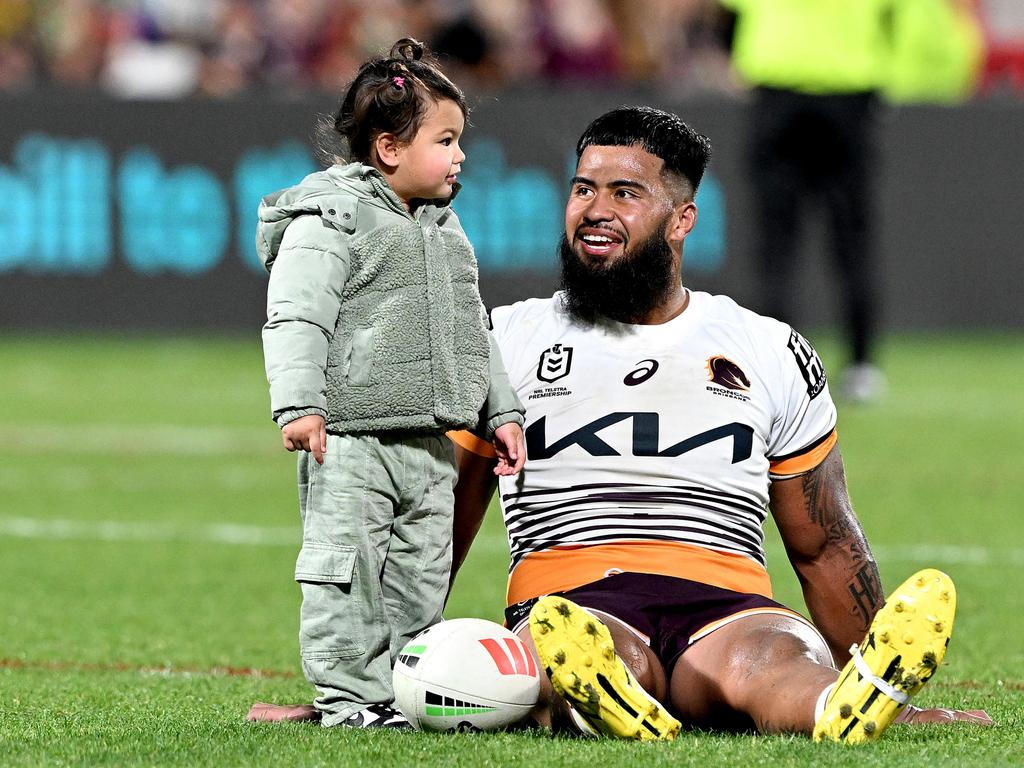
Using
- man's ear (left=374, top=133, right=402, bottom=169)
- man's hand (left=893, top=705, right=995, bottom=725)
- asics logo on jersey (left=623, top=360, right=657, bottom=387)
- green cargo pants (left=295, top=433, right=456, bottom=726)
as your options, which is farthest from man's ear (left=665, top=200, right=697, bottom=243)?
man's hand (left=893, top=705, right=995, bottom=725)

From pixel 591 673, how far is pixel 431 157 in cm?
126

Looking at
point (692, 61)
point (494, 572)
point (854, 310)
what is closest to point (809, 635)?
point (494, 572)

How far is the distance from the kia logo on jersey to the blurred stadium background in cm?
338

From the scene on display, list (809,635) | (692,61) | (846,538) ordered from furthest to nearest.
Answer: (692,61) → (846,538) → (809,635)

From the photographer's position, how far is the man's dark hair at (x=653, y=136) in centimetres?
499

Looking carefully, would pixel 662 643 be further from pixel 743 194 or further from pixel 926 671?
pixel 743 194

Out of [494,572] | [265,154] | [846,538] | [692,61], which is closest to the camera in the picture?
[846,538]

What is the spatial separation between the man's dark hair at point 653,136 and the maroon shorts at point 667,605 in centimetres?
99

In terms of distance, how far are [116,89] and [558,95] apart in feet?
11.4

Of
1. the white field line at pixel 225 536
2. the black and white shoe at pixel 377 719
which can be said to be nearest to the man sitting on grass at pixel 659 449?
the black and white shoe at pixel 377 719

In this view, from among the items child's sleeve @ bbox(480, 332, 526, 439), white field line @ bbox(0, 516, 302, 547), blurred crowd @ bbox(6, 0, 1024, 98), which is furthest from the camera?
blurred crowd @ bbox(6, 0, 1024, 98)

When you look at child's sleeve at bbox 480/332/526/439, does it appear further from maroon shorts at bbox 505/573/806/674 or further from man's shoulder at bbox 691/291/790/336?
man's shoulder at bbox 691/291/790/336

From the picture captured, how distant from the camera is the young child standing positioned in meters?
4.51

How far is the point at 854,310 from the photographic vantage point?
41.4ft
